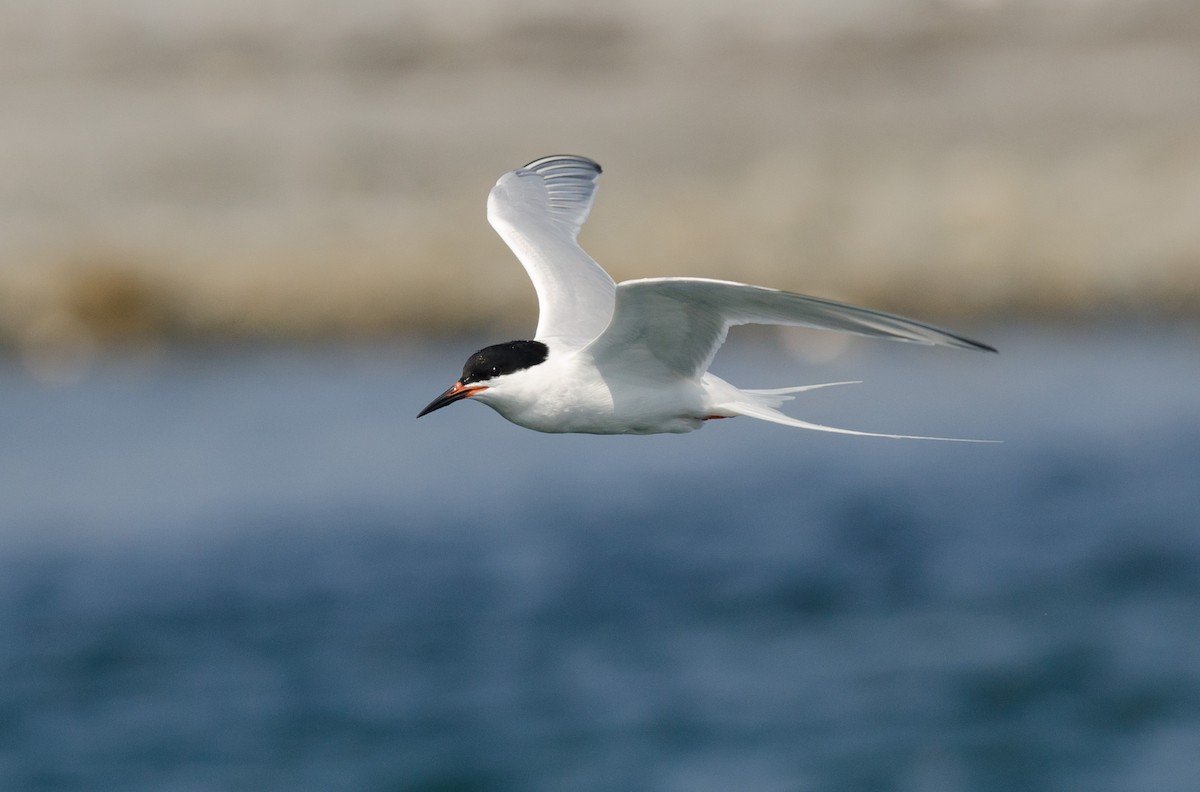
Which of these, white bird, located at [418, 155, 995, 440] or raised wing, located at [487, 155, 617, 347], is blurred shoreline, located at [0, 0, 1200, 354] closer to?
raised wing, located at [487, 155, 617, 347]

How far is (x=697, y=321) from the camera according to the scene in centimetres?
618

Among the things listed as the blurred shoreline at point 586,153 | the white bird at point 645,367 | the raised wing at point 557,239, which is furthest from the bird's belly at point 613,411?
the blurred shoreline at point 586,153

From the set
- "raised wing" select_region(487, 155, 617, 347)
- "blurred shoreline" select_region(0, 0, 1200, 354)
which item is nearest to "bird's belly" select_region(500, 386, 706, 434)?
"raised wing" select_region(487, 155, 617, 347)

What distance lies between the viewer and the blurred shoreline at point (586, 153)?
1961cm

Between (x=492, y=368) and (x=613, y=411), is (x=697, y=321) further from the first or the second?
(x=492, y=368)

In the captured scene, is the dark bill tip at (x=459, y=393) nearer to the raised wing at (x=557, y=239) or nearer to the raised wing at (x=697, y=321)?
the raised wing at (x=697, y=321)

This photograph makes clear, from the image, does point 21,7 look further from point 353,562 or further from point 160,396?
point 353,562

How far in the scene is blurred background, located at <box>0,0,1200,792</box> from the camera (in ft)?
47.7

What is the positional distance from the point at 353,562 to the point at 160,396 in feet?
12.4

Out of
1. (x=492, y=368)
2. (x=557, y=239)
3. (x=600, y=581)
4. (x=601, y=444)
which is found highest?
(x=557, y=239)

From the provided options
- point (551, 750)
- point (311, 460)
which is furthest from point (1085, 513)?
point (311, 460)

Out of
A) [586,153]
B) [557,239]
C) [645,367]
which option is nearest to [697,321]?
[645,367]

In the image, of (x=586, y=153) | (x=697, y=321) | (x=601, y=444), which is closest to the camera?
(x=697, y=321)

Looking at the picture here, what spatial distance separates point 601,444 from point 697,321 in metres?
13.9
